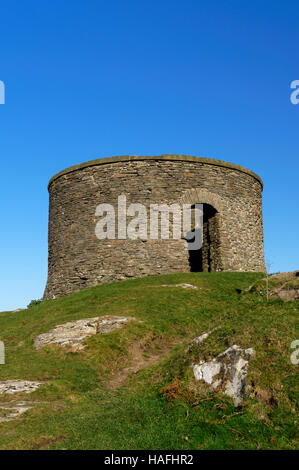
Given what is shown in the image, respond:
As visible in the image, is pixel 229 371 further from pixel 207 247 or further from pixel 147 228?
pixel 207 247

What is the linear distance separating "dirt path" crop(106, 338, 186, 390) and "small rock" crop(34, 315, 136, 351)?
134 centimetres

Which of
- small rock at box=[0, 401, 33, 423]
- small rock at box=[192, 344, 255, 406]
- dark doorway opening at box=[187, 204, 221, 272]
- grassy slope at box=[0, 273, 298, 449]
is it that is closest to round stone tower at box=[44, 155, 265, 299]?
dark doorway opening at box=[187, 204, 221, 272]

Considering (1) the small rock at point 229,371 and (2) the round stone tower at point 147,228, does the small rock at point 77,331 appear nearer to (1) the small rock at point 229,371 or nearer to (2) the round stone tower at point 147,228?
(1) the small rock at point 229,371

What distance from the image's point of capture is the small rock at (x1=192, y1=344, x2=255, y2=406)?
748 centimetres

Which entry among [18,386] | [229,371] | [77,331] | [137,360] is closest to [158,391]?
[229,371]

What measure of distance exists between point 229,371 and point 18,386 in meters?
5.19

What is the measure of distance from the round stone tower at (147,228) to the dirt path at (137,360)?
31.0 ft

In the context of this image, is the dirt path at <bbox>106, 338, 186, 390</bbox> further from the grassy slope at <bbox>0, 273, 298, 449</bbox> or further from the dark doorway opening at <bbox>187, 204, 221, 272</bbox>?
the dark doorway opening at <bbox>187, 204, 221, 272</bbox>

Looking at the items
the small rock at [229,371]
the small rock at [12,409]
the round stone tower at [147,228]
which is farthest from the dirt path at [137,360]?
the round stone tower at [147,228]

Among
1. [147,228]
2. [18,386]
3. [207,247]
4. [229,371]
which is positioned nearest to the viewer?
[229,371]

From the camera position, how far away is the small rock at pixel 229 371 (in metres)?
7.48

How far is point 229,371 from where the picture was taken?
7.81 meters

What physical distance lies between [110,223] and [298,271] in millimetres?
10546

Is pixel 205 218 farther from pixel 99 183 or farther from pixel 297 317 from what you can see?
pixel 297 317
